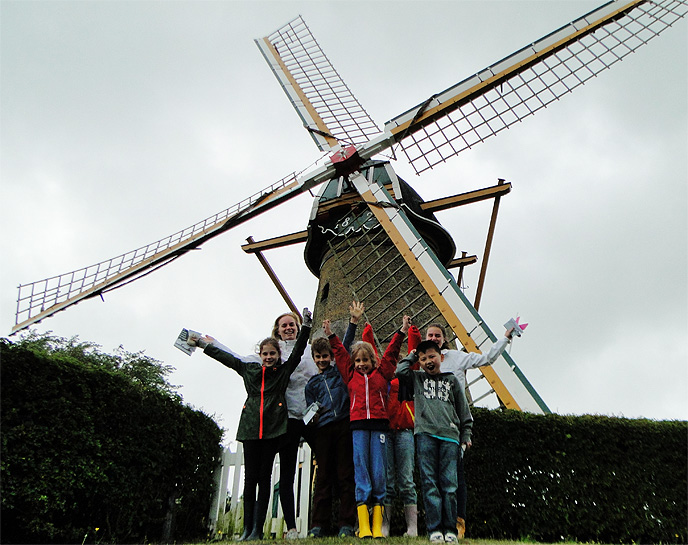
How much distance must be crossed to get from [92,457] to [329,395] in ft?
6.25

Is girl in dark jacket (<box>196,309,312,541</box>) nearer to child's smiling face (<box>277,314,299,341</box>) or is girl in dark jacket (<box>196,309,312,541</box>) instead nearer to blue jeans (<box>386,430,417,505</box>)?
child's smiling face (<box>277,314,299,341</box>)

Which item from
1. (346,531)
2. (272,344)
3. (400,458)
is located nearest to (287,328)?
(272,344)

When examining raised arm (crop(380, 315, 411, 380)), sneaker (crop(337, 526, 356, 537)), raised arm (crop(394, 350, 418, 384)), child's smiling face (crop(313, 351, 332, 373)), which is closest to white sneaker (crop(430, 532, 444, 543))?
sneaker (crop(337, 526, 356, 537))

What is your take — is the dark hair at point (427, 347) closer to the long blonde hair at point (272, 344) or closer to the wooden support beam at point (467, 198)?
the long blonde hair at point (272, 344)

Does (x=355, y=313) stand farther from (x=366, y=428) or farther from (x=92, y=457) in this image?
(x=92, y=457)

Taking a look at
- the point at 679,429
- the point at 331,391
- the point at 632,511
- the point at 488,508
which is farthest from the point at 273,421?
the point at 679,429

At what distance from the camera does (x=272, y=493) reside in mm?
5668

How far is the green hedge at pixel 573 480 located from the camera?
17.5 ft

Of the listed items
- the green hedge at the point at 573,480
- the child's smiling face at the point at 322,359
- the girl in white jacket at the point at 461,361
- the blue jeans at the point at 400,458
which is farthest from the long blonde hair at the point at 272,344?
the green hedge at the point at 573,480

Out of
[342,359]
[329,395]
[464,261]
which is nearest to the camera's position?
[329,395]

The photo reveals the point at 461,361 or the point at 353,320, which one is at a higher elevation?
the point at 353,320

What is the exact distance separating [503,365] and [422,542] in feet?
11.7

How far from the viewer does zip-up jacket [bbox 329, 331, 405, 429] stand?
164 inches

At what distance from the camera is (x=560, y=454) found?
18.4 ft
